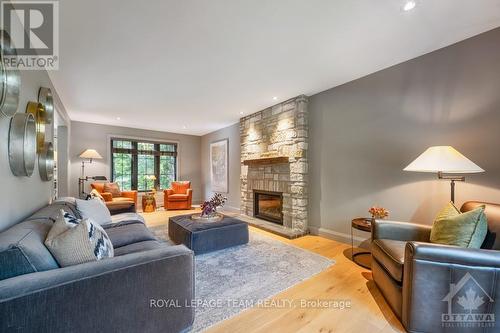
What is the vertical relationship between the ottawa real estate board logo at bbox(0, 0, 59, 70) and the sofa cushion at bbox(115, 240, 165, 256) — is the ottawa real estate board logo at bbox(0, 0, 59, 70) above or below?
above

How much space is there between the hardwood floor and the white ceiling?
2.47m

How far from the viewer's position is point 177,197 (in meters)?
5.92

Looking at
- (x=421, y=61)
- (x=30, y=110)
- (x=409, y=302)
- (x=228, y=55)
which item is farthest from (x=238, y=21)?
(x=409, y=302)

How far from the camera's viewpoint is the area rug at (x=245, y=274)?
178 cm

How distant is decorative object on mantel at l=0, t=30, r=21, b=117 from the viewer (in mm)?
1323

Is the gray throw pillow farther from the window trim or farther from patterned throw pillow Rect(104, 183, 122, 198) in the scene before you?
the window trim

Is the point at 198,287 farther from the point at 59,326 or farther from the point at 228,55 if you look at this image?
the point at 228,55

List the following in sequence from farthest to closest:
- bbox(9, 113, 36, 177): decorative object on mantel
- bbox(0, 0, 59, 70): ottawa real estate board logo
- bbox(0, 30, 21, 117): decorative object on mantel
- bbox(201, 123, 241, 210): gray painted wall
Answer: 1. bbox(201, 123, 241, 210): gray painted wall
2. bbox(9, 113, 36, 177): decorative object on mantel
3. bbox(0, 0, 59, 70): ottawa real estate board logo
4. bbox(0, 30, 21, 117): decorative object on mantel

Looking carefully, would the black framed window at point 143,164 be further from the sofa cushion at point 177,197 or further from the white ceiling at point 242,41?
the white ceiling at point 242,41

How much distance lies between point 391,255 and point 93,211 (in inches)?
122

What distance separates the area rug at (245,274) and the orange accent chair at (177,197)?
3283 millimetres

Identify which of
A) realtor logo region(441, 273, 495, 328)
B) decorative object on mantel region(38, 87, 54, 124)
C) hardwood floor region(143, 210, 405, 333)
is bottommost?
hardwood floor region(143, 210, 405, 333)

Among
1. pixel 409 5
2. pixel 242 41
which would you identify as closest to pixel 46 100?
pixel 242 41

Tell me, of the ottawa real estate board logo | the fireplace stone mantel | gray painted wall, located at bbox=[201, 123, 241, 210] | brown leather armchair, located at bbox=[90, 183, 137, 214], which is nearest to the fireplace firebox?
the fireplace stone mantel
